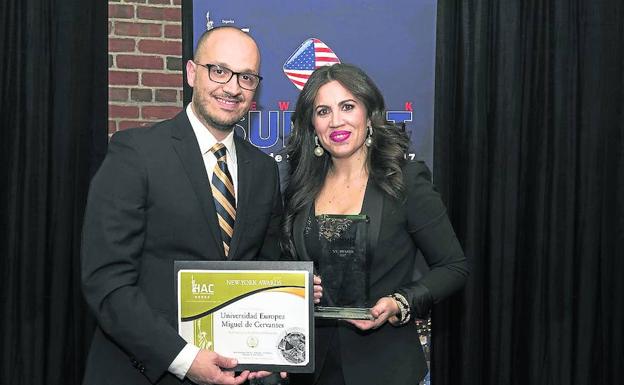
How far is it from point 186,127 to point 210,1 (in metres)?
1.70

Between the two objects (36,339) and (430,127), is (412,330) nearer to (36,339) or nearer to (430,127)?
(430,127)

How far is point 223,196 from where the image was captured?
2197 mm

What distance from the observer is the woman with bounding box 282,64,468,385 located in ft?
7.77

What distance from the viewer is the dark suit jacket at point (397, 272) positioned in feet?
7.78

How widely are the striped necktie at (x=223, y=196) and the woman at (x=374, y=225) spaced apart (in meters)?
0.32

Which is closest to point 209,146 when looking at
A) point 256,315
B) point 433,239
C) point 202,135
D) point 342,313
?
point 202,135

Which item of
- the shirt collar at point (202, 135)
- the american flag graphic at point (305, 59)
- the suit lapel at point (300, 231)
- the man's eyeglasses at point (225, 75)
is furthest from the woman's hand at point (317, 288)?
the american flag graphic at point (305, 59)

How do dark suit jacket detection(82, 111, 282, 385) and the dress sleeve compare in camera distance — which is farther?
the dress sleeve

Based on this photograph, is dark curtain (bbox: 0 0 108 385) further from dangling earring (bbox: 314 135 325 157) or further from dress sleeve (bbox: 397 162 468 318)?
dress sleeve (bbox: 397 162 468 318)

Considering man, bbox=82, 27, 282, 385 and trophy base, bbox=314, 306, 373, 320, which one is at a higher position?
man, bbox=82, 27, 282, 385

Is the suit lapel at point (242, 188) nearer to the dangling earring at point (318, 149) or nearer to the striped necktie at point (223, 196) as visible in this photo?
the striped necktie at point (223, 196)

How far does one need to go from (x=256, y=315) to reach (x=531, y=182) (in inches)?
95.8

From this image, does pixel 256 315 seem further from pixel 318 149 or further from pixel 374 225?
pixel 318 149

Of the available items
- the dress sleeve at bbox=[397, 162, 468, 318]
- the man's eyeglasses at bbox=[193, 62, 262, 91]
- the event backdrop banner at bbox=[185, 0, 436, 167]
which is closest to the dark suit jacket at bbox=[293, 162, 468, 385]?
the dress sleeve at bbox=[397, 162, 468, 318]
